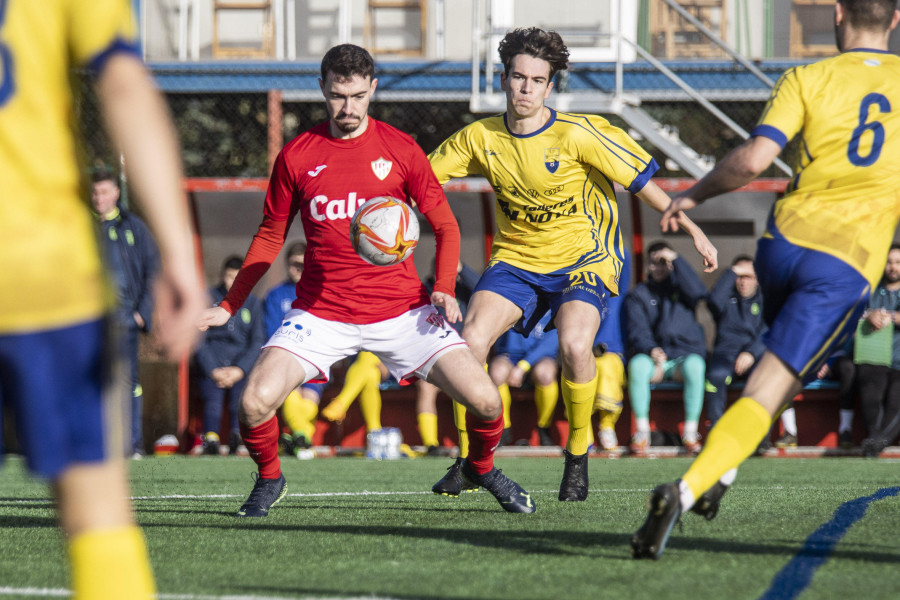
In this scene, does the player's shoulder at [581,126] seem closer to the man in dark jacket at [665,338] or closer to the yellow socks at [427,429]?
the man in dark jacket at [665,338]

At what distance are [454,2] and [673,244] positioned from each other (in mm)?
5358

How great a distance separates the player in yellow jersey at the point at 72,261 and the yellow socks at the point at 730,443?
2139 millimetres

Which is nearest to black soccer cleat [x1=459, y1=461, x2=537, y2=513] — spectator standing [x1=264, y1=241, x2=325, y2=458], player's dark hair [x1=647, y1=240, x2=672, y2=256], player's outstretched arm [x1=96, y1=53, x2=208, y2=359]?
player's outstretched arm [x1=96, y1=53, x2=208, y2=359]

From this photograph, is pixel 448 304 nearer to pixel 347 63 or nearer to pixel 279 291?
pixel 347 63

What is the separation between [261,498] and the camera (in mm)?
5613

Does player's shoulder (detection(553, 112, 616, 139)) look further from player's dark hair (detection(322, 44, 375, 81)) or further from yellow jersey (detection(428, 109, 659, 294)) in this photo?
player's dark hair (detection(322, 44, 375, 81))

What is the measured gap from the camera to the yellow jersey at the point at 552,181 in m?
6.29

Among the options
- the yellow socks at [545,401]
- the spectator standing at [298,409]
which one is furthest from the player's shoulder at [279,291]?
the yellow socks at [545,401]

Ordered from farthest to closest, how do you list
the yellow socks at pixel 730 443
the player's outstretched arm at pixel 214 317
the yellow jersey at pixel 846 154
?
the player's outstretched arm at pixel 214 317 < the yellow jersey at pixel 846 154 < the yellow socks at pixel 730 443

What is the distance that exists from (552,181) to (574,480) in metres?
1.60

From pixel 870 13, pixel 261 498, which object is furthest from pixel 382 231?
pixel 870 13

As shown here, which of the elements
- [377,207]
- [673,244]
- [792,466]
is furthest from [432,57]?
[377,207]

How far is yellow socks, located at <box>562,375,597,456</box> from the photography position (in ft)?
20.4

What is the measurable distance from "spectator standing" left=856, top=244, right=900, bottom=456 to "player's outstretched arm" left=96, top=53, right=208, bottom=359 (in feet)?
34.8
